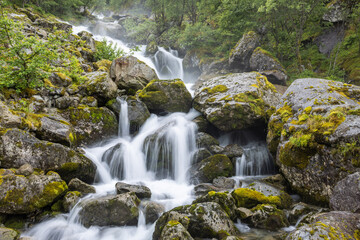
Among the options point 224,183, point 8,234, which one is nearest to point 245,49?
point 224,183

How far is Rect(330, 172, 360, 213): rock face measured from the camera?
169 inches

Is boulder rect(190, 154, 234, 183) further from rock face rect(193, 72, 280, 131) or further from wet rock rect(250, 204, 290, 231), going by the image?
wet rock rect(250, 204, 290, 231)

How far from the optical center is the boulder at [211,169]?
8859 mm

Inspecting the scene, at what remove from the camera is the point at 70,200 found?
245 inches

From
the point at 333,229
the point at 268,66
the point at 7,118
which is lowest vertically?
the point at 333,229

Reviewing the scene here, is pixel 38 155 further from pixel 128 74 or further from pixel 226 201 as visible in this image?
pixel 128 74

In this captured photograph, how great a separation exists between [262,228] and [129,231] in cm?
364

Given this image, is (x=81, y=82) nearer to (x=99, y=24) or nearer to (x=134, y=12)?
(x=99, y=24)

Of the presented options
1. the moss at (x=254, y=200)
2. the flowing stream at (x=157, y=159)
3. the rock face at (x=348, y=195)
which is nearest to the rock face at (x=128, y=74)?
the flowing stream at (x=157, y=159)

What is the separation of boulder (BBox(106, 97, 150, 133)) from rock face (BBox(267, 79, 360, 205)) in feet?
22.1

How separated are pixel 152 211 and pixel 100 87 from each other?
7.32m

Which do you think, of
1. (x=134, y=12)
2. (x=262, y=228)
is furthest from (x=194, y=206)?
(x=134, y=12)

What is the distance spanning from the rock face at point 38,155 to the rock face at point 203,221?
392 centimetres

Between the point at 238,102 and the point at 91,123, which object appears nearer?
the point at 91,123
